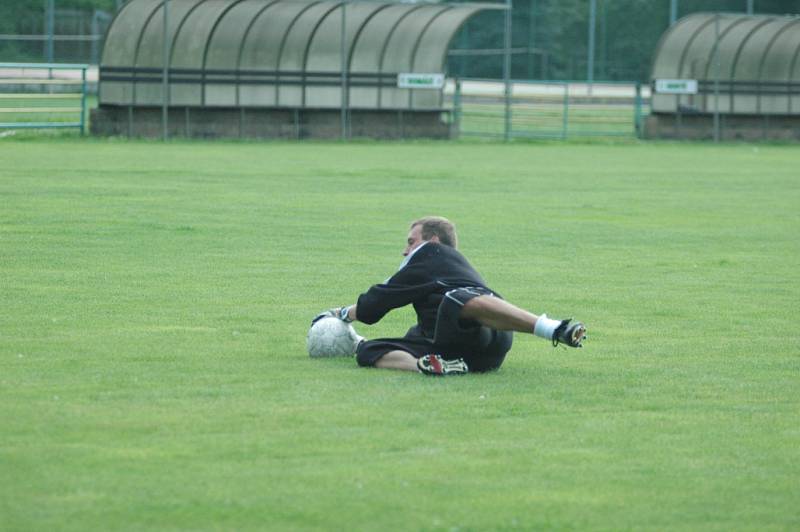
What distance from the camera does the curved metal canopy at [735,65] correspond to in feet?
159

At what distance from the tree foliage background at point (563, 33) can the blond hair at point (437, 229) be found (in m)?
51.8

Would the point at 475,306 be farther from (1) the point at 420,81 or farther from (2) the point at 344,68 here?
(1) the point at 420,81

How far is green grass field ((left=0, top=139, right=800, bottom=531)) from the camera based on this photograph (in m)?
6.23

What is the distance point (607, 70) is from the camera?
67812mm

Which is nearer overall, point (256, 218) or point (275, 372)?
point (275, 372)

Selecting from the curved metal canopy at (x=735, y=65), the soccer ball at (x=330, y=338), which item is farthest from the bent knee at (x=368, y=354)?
the curved metal canopy at (x=735, y=65)

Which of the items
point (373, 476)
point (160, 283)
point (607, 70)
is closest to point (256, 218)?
point (160, 283)

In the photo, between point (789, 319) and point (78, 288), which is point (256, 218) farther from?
point (789, 319)

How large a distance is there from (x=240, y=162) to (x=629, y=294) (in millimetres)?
18186

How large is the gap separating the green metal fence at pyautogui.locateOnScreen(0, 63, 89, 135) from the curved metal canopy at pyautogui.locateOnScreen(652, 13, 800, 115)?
63.4 ft

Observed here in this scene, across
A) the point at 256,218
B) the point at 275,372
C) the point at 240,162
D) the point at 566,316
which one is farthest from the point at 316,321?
the point at 240,162

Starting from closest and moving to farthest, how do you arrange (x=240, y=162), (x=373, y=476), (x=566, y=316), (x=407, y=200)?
(x=373, y=476)
(x=566, y=316)
(x=407, y=200)
(x=240, y=162)

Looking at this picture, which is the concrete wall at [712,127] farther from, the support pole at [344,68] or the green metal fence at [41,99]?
the green metal fence at [41,99]

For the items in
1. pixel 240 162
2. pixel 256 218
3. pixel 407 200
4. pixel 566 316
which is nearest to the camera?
pixel 566 316
